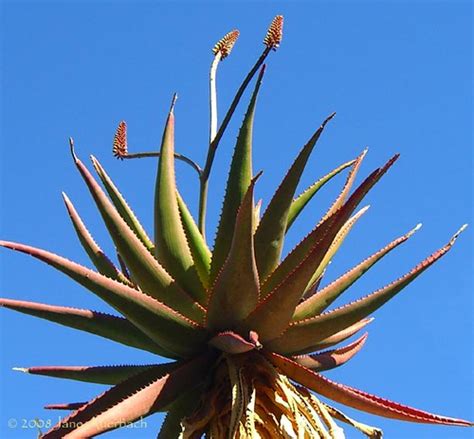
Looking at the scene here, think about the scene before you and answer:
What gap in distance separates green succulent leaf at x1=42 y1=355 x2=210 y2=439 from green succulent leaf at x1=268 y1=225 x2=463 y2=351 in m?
0.40

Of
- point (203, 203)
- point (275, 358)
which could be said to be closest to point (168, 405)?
point (275, 358)

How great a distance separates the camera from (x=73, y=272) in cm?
328

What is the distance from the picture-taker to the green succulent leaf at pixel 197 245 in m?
3.74

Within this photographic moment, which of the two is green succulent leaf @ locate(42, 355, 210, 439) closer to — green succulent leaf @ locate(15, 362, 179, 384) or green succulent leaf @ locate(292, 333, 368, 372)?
green succulent leaf @ locate(15, 362, 179, 384)

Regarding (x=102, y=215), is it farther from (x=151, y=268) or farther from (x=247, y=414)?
(x=247, y=414)

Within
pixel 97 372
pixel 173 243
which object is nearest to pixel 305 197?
pixel 173 243

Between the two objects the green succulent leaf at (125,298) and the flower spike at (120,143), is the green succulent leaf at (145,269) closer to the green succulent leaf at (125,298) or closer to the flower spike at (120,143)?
the green succulent leaf at (125,298)

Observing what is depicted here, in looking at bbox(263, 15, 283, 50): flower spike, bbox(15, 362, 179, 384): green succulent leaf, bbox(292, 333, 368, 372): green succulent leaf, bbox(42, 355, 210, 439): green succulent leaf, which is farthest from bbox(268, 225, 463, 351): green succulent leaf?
bbox(263, 15, 283, 50): flower spike

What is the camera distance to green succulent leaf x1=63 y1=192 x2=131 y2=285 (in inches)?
155

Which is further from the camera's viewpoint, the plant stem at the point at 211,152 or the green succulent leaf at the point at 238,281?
the plant stem at the point at 211,152

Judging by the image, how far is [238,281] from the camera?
3.23 meters

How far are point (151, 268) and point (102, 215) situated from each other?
1.03 feet

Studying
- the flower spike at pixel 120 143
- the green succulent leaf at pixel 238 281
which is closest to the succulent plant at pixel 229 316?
the green succulent leaf at pixel 238 281

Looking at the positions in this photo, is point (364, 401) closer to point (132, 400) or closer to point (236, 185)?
point (132, 400)
